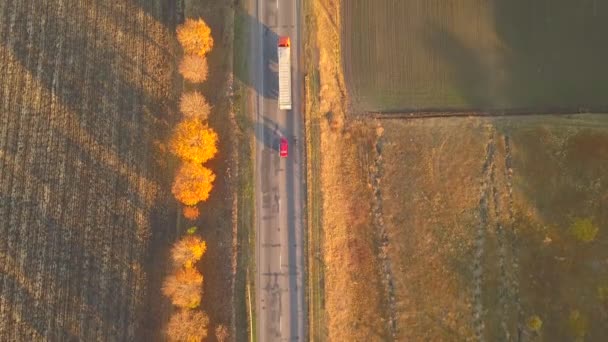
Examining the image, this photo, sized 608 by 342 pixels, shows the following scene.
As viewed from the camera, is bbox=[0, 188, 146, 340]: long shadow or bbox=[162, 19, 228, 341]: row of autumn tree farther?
bbox=[0, 188, 146, 340]: long shadow

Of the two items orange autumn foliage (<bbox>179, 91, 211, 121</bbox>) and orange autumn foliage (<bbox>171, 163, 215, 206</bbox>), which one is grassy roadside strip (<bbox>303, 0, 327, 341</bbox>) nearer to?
orange autumn foliage (<bbox>171, 163, 215, 206</bbox>)

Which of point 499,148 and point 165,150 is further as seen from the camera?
point 165,150

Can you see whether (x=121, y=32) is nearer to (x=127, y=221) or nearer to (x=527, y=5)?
(x=127, y=221)

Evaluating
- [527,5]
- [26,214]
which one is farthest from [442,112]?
[26,214]

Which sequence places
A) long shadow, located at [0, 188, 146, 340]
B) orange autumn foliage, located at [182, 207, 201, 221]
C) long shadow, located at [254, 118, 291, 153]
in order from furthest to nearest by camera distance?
long shadow, located at [254, 118, 291, 153] → long shadow, located at [0, 188, 146, 340] → orange autumn foliage, located at [182, 207, 201, 221]

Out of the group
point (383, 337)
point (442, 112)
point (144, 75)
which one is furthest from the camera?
point (144, 75)

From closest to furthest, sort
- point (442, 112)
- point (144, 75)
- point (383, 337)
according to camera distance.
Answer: point (383, 337) < point (442, 112) < point (144, 75)

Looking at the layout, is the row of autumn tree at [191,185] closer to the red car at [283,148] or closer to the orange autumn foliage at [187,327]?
the orange autumn foliage at [187,327]

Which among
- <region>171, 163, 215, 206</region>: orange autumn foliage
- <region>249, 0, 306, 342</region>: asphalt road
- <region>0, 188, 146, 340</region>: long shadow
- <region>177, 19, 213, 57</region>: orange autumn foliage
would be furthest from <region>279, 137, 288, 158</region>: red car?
<region>0, 188, 146, 340</region>: long shadow

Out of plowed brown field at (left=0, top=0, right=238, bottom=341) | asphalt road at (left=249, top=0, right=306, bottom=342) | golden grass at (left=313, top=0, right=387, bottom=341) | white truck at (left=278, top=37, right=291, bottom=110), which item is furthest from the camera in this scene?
plowed brown field at (left=0, top=0, right=238, bottom=341)
